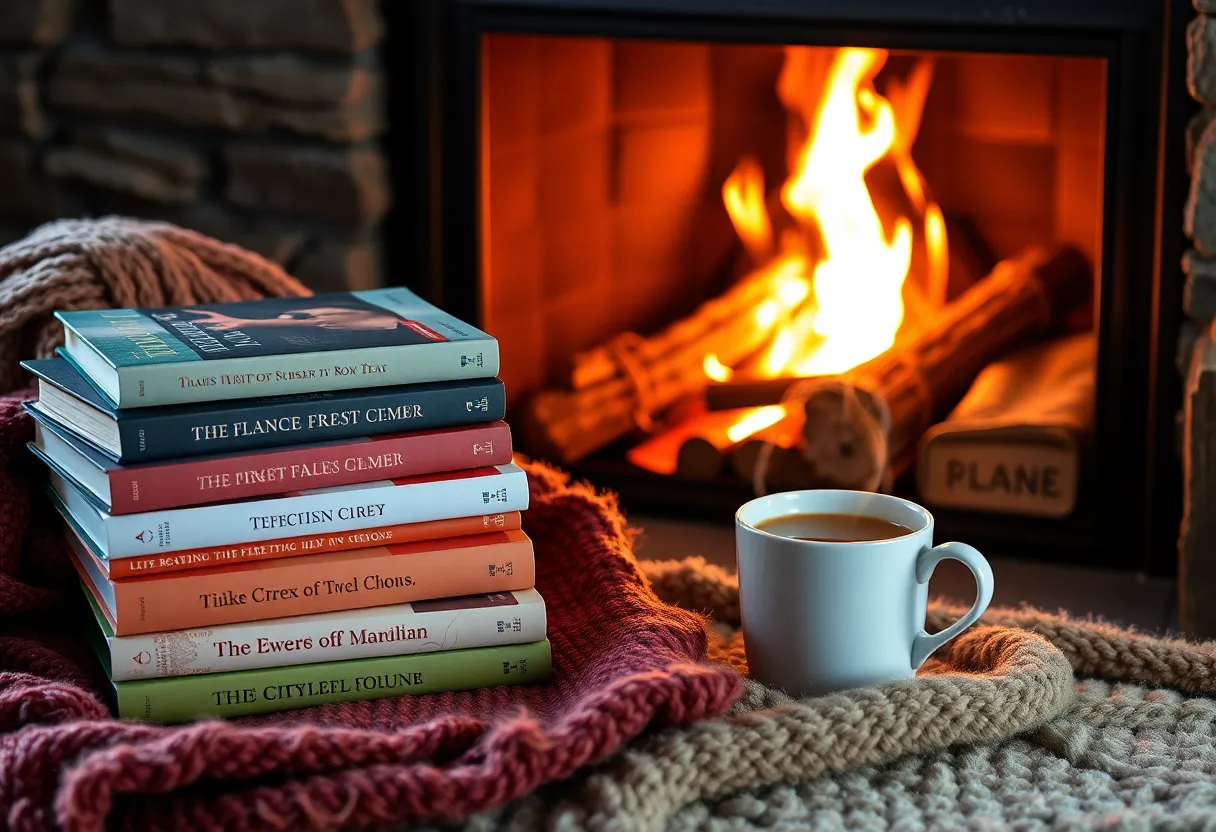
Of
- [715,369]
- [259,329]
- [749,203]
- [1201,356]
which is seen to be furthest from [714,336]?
[259,329]

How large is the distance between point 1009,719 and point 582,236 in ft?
3.60

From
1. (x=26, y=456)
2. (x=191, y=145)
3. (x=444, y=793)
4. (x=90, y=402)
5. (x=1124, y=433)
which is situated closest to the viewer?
(x=444, y=793)

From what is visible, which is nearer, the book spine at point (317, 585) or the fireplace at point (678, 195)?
the book spine at point (317, 585)

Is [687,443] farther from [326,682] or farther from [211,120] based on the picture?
[326,682]

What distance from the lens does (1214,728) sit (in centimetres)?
83

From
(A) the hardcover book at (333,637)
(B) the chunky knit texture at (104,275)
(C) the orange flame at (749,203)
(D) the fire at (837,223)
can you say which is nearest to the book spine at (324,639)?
(A) the hardcover book at (333,637)

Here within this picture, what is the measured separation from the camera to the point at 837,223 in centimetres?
172

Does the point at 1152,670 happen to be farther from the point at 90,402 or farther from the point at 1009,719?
the point at 90,402

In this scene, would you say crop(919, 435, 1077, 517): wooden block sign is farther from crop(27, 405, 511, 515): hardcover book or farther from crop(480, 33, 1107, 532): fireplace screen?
crop(27, 405, 511, 515): hardcover book

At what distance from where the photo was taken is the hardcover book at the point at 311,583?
75cm

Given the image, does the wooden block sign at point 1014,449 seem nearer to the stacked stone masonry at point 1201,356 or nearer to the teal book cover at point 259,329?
the stacked stone masonry at point 1201,356

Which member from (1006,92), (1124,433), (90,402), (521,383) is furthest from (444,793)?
(1006,92)

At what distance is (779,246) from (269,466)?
3.63 feet

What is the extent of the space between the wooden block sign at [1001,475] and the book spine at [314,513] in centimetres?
80
